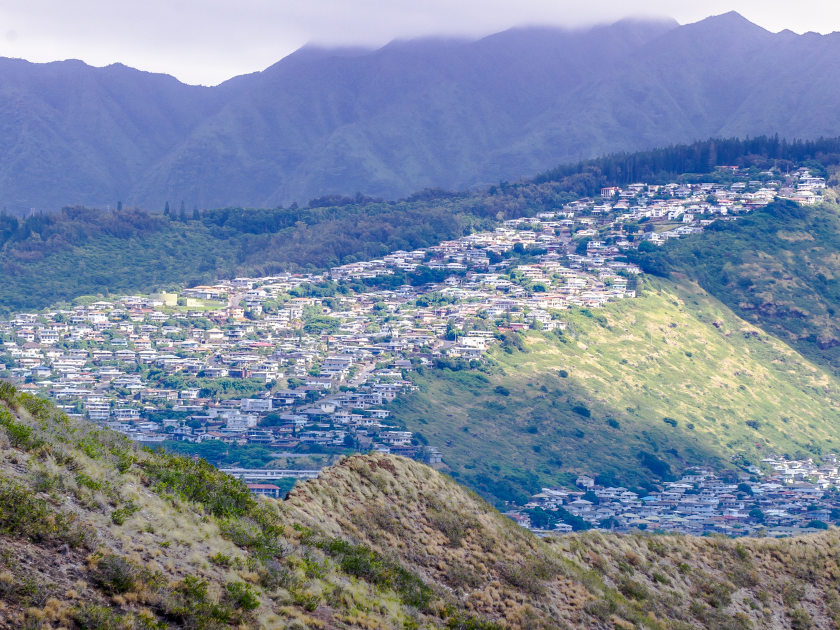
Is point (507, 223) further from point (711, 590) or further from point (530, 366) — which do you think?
point (711, 590)

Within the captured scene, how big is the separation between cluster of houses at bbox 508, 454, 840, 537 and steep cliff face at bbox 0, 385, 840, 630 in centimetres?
3574

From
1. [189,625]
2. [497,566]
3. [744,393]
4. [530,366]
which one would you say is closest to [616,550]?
[497,566]

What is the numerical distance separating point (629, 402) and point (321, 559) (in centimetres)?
6365

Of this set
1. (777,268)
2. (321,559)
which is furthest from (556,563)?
(777,268)

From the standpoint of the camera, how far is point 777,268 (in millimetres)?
101062

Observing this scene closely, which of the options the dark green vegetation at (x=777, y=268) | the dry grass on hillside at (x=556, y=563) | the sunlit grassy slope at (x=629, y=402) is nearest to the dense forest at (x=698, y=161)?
the dark green vegetation at (x=777, y=268)

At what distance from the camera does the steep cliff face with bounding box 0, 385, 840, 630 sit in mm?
8672

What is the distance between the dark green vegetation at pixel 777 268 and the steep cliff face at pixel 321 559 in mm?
78151

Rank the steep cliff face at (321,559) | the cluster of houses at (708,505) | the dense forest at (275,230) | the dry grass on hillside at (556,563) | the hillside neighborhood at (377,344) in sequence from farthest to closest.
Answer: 1. the dense forest at (275,230)
2. the hillside neighborhood at (377,344)
3. the cluster of houses at (708,505)
4. the dry grass on hillside at (556,563)
5. the steep cliff face at (321,559)

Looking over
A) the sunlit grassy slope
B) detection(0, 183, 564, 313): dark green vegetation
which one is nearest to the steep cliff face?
the sunlit grassy slope

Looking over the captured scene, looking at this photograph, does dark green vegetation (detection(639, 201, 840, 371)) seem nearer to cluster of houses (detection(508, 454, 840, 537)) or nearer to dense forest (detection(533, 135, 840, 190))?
dense forest (detection(533, 135, 840, 190))

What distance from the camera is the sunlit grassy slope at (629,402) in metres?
64.6

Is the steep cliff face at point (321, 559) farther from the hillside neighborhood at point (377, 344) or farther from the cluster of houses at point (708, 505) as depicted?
the cluster of houses at point (708, 505)

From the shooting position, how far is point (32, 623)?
7574 mm
